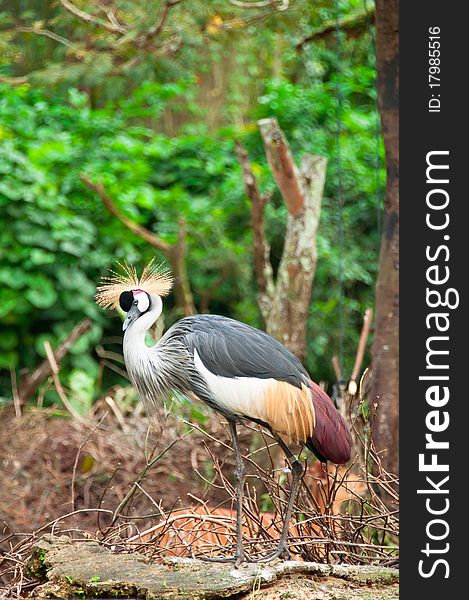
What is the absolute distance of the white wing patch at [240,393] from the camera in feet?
11.8

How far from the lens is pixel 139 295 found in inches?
151

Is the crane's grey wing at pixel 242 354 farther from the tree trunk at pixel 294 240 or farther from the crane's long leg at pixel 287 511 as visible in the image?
the tree trunk at pixel 294 240

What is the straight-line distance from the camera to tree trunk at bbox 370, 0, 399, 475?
5.32 m

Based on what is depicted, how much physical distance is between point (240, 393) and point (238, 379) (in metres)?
0.05

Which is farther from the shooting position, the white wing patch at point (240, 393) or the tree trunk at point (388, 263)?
the tree trunk at point (388, 263)

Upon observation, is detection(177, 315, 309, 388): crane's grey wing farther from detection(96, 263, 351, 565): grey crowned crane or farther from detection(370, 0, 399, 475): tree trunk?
detection(370, 0, 399, 475): tree trunk

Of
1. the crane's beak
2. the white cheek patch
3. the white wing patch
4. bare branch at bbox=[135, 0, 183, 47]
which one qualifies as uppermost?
bare branch at bbox=[135, 0, 183, 47]

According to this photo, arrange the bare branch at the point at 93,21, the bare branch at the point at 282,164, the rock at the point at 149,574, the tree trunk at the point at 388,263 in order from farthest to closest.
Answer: the bare branch at the point at 93,21 < the bare branch at the point at 282,164 < the tree trunk at the point at 388,263 < the rock at the point at 149,574

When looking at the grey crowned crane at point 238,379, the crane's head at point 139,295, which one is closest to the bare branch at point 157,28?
the crane's head at point 139,295

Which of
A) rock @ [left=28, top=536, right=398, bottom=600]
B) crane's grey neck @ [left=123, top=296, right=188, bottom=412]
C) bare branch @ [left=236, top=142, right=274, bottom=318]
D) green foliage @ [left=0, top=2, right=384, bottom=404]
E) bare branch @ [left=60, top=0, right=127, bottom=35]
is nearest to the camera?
rock @ [left=28, top=536, right=398, bottom=600]

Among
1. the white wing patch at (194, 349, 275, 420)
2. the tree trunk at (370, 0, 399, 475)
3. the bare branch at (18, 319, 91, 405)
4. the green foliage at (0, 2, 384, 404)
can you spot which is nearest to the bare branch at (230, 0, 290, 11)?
the green foliage at (0, 2, 384, 404)

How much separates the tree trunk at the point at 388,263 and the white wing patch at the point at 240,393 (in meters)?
1.76

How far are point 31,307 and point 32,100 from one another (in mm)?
3694

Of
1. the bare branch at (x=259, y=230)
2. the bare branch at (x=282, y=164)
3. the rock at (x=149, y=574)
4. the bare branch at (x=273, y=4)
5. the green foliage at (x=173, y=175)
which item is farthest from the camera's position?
the green foliage at (x=173, y=175)
